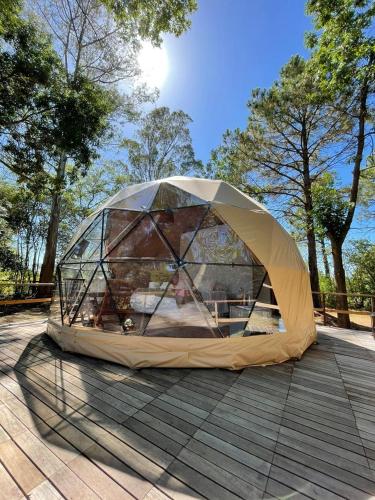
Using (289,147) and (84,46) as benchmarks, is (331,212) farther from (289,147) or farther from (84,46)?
(84,46)

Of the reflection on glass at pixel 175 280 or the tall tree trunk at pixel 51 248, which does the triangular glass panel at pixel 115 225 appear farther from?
the tall tree trunk at pixel 51 248

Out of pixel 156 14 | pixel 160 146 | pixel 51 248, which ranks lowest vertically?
pixel 51 248

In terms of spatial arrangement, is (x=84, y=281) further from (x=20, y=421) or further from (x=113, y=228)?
(x=20, y=421)

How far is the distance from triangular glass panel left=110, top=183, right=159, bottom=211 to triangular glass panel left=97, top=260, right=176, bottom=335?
1.11m

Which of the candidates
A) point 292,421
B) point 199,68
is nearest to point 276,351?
point 292,421

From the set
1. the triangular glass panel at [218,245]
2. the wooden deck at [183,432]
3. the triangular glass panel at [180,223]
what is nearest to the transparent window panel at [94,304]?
the wooden deck at [183,432]

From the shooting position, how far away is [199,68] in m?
8.73

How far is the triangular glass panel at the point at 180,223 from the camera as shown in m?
4.24

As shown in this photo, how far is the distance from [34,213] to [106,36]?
30.0ft

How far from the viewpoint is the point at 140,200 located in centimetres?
471

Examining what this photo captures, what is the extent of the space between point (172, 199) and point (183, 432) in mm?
3553

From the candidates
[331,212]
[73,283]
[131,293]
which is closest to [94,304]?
[131,293]

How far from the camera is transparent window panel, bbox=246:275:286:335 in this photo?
404cm

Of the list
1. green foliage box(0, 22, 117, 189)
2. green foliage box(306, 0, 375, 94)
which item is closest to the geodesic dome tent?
green foliage box(0, 22, 117, 189)
